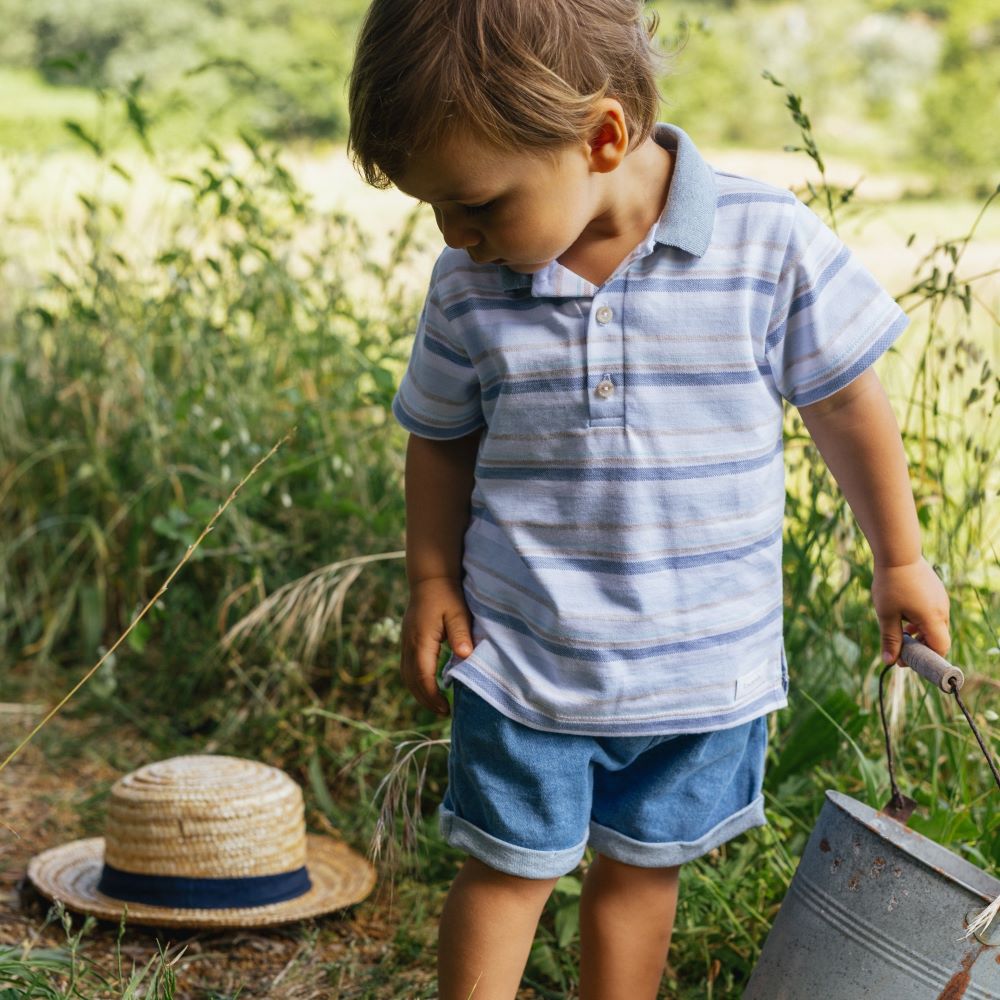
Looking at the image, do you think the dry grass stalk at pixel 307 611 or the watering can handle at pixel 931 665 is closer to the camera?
the watering can handle at pixel 931 665

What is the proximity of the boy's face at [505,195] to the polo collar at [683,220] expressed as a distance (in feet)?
0.09

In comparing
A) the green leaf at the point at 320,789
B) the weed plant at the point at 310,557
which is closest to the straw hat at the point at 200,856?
the weed plant at the point at 310,557

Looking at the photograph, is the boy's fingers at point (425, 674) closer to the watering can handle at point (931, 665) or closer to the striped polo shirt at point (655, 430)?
the striped polo shirt at point (655, 430)

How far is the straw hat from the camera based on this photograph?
2.07 meters

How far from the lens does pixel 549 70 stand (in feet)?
4.50

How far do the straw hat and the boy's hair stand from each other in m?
1.07

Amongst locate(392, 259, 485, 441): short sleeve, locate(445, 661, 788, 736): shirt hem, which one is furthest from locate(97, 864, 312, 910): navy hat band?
locate(392, 259, 485, 441): short sleeve

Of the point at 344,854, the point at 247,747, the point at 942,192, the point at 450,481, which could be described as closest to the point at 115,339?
the point at 247,747

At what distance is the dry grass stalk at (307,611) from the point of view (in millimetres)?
2383

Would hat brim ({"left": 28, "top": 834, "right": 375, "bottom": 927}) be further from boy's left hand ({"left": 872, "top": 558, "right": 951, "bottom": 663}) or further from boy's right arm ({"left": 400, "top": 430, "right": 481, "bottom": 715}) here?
boy's left hand ({"left": 872, "top": 558, "right": 951, "bottom": 663})

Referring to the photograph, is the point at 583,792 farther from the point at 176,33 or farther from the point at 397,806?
the point at 176,33

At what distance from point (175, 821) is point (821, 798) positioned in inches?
37.5

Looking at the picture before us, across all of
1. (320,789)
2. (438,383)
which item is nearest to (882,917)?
(438,383)

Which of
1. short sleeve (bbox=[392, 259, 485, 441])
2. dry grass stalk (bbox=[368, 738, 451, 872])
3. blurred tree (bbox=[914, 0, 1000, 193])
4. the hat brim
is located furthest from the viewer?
blurred tree (bbox=[914, 0, 1000, 193])
